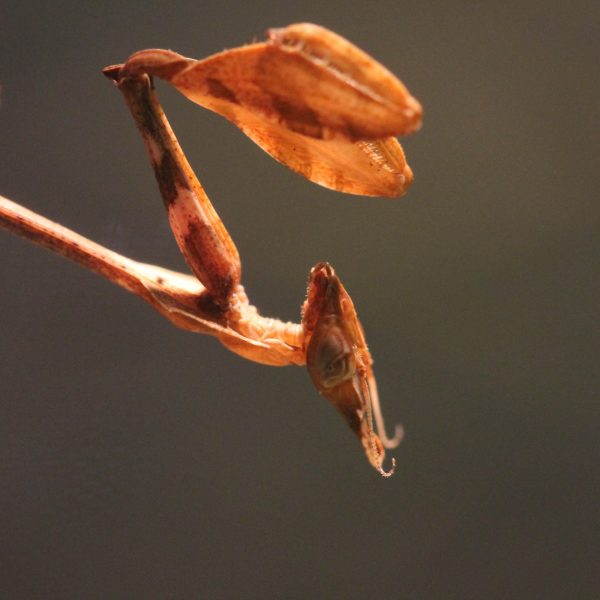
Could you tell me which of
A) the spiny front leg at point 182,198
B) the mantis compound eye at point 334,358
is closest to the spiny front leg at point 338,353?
the mantis compound eye at point 334,358

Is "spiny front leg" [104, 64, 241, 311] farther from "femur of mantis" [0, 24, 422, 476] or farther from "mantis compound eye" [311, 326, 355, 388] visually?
"mantis compound eye" [311, 326, 355, 388]

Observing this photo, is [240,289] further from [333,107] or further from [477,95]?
[477,95]

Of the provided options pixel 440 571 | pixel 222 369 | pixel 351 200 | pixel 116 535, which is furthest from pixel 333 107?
pixel 440 571

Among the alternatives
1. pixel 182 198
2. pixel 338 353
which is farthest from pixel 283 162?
pixel 338 353

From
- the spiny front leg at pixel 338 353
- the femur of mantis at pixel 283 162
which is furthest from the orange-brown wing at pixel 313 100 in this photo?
the spiny front leg at pixel 338 353

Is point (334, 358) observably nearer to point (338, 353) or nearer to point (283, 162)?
point (338, 353)

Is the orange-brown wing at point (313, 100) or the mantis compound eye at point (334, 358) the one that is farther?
the mantis compound eye at point (334, 358)

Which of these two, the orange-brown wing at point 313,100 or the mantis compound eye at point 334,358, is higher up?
the orange-brown wing at point 313,100

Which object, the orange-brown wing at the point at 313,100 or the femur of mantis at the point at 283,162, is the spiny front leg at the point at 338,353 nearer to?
the femur of mantis at the point at 283,162
